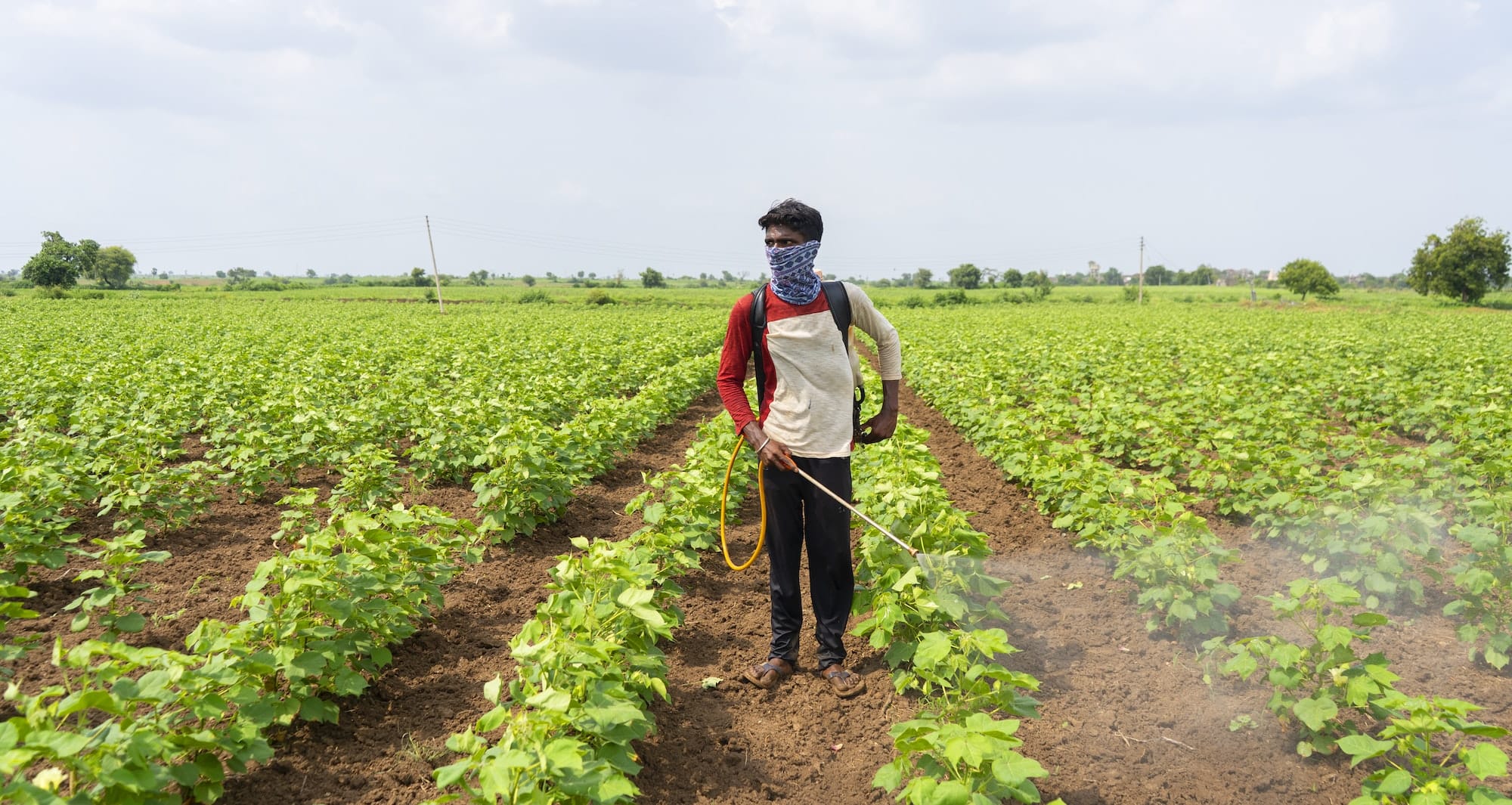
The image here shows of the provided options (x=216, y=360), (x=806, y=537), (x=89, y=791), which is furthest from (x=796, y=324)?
(x=216, y=360)

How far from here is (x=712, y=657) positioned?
14.2ft

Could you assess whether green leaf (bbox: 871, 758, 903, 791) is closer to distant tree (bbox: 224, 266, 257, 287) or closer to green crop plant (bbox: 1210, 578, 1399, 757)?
green crop plant (bbox: 1210, 578, 1399, 757)

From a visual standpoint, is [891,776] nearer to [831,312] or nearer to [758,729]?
[758,729]

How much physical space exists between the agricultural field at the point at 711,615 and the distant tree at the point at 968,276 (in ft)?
265

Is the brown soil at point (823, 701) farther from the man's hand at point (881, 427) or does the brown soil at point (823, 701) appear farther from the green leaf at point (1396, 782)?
the man's hand at point (881, 427)

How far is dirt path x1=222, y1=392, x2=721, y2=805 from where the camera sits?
3025mm

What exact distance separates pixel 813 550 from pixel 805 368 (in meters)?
0.93

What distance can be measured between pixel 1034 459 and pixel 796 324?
402 cm

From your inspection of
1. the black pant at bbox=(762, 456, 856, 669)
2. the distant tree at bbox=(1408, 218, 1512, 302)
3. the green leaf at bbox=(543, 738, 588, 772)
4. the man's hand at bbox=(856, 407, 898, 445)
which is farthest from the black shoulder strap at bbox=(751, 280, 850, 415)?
the distant tree at bbox=(1408, 218, 1512, 302)

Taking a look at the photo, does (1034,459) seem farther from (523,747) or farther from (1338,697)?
(523,747)

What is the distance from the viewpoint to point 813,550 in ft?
12.0

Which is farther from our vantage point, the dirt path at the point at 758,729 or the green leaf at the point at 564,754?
the dirt path at the point at 758,729

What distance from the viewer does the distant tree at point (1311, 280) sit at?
63.6 m

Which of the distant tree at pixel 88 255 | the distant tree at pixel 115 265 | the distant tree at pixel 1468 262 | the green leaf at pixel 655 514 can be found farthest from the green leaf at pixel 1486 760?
the distant tree at pixel 115 265
